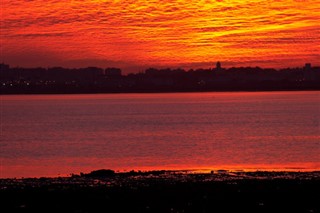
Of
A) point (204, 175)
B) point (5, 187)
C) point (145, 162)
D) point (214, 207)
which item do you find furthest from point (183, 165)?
point (214, 207)

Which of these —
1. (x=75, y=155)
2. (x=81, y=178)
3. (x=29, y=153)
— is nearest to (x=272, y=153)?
(x=75, y=155)

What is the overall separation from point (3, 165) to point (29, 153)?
8.97 m

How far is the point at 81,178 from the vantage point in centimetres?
2781

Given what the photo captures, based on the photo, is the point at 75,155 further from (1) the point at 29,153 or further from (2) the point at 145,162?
(2) the point at 145,162

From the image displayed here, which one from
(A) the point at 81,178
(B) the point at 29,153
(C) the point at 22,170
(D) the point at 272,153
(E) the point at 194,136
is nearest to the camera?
(A) the point at 81,178

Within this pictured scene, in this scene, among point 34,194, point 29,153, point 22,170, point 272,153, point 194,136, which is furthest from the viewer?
point 194,136

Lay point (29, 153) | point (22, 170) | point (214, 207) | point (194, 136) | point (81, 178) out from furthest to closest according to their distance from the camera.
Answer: point (194, 136) < point (29, 153) < point (22, 170) < point (81, 178) < point (214, 207)

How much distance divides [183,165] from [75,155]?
34.2 ft

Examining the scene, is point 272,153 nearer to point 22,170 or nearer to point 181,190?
point 22,170

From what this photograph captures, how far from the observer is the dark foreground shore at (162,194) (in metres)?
18.0

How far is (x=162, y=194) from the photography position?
20.9 meters

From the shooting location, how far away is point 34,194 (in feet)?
69.5

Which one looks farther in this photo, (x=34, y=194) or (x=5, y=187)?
(x=5, y=187)

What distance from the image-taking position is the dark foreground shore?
18000mm
